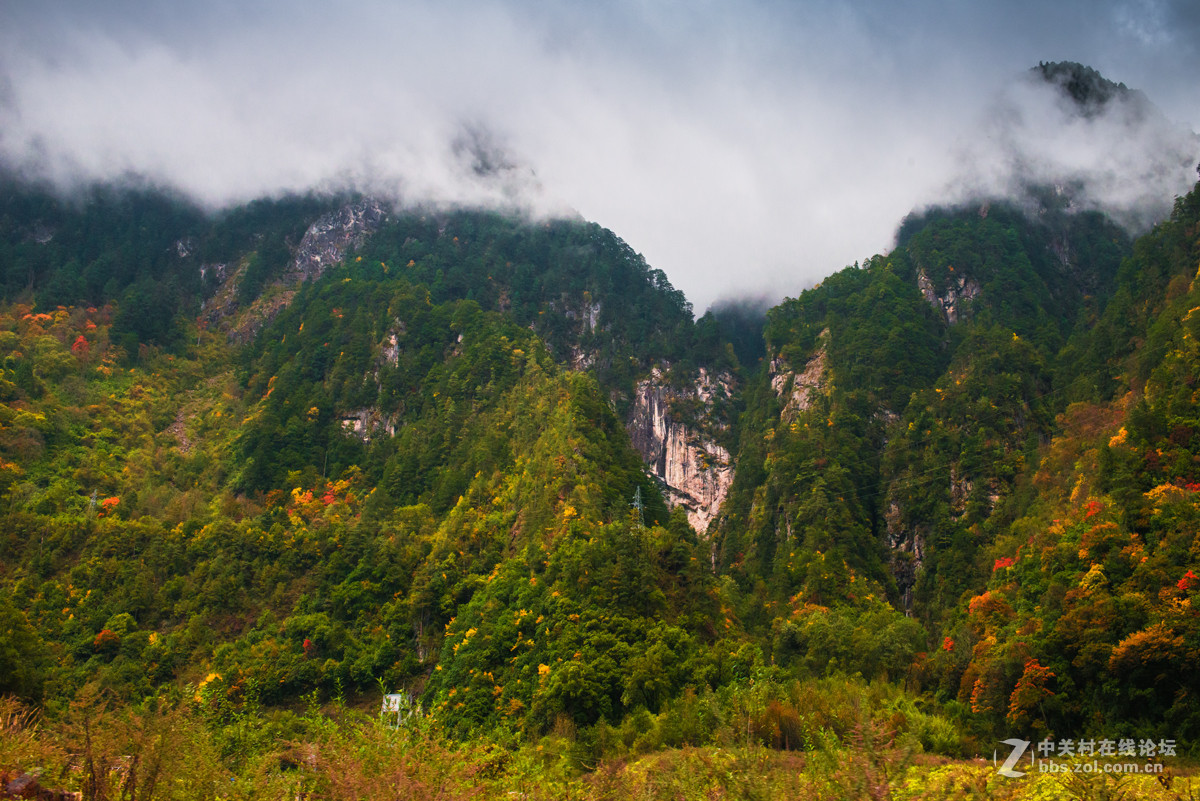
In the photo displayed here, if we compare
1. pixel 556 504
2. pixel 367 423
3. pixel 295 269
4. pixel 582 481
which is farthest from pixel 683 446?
pixel 295 269

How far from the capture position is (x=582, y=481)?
7000cm

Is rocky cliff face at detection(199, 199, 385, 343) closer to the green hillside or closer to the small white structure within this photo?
the green hillside

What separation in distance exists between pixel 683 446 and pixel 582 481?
176 feet

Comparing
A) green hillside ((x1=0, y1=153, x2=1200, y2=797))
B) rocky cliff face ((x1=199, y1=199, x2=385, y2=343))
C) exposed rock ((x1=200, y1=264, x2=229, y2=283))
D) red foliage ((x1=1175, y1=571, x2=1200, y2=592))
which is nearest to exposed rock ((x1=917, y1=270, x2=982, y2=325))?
green hillside ((x1=0, y1=153, x2=1200, y2=797))

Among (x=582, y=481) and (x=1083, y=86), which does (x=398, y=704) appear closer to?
(x=582, y=481)

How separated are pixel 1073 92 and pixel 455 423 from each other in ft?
335

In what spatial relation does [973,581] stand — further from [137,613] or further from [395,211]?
[395,211]

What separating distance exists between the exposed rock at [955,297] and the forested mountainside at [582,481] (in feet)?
1.26

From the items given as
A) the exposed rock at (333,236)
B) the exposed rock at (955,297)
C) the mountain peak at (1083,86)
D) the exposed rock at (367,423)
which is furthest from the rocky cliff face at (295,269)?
the mountain peak at (1083,86)

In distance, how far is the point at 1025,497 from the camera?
72.7m

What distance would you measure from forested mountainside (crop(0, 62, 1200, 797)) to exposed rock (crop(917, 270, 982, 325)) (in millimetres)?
384

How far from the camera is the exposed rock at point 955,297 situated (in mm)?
108938

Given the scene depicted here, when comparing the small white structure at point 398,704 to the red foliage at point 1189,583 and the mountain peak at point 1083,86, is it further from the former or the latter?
the mountain peak at point 1083,86

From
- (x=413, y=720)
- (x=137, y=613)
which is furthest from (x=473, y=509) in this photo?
(x=413, y=720)
